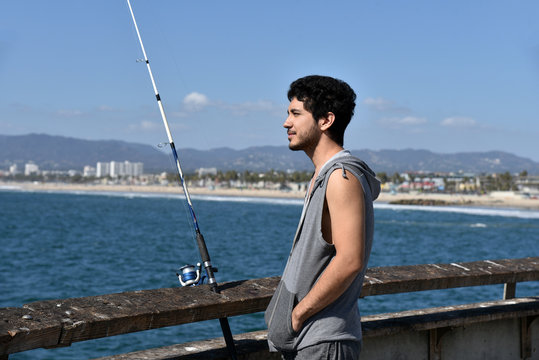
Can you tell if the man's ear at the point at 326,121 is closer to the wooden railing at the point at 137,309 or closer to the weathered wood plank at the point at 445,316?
the wooden railing at the point at 137,309

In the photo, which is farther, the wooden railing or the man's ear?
the man's ear

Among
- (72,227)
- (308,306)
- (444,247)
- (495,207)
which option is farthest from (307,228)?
(495,207)

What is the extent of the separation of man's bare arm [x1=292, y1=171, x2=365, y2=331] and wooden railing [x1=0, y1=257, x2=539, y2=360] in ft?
2.14

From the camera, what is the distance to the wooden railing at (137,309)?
7.57ft

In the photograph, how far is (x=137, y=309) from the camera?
2611mm

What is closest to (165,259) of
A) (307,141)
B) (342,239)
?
(307,141)

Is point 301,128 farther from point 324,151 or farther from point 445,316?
point 445,316

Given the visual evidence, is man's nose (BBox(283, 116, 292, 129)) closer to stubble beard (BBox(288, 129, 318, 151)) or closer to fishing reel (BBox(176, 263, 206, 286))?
stubble beard (BBox(288, 129, 318, 151))

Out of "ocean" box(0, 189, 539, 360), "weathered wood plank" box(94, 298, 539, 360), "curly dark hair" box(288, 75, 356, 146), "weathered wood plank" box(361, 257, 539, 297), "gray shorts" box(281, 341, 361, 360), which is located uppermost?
"curly dark hair" box(288, 75, 356, 146)

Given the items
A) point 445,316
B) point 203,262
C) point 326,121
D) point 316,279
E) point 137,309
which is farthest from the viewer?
point 445,316

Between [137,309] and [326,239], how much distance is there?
0.82 metres

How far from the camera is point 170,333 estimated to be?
13.9m

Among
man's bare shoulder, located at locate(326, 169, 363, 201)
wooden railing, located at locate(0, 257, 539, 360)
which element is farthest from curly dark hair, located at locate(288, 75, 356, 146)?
wooden railing, located at locate(0, 257, 539, 360)

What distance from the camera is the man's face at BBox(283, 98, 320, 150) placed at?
96.7 inches
